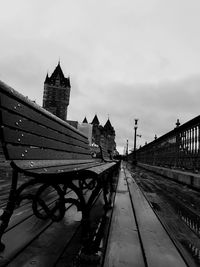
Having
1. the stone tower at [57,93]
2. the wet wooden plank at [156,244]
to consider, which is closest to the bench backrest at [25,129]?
the wet wooden plank at [156,244]

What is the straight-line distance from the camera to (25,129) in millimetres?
2344

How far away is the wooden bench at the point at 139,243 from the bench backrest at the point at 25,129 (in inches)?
37.6

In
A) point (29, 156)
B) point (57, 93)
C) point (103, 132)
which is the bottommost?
point (29, 156)

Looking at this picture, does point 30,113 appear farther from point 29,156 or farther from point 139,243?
point 139,243

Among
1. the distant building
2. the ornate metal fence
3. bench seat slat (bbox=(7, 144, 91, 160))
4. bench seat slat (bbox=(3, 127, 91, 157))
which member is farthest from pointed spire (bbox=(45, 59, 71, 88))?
bench seat slat (bbox=(3, 127, 91, 157))

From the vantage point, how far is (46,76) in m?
135

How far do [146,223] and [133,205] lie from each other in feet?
3.74

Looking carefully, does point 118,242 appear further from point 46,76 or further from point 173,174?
point 46,76

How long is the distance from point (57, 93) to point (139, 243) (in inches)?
5102

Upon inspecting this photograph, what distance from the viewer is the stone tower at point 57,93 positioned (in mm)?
129375

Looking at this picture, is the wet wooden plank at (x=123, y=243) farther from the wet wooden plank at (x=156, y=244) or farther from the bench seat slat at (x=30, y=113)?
the bench seat slat at (x=30, y=113)

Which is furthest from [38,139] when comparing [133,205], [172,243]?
[133,205]

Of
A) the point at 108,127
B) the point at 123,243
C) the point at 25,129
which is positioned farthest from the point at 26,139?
the point at 108,127

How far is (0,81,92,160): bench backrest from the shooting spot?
1.98m
